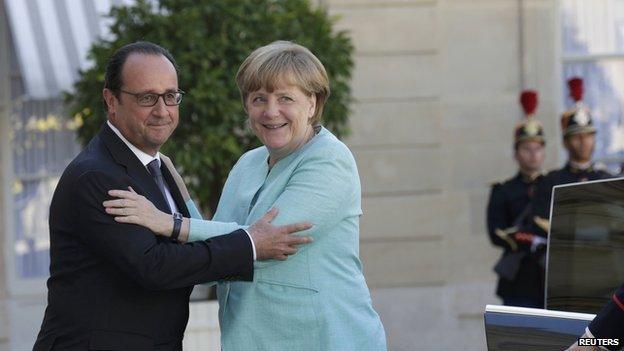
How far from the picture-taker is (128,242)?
148 inches

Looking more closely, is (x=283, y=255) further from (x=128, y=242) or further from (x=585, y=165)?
(x=585, y=165)

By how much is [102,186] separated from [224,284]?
1.81 feet

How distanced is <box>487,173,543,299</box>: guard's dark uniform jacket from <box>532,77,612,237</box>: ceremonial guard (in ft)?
0.51

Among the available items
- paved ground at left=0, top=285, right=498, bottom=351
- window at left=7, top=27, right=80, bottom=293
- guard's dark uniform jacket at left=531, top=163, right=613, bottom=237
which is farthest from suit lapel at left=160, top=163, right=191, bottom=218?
window at left=7, top=27, right=80, bottom=293

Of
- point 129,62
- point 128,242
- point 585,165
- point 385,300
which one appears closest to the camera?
point 128,242

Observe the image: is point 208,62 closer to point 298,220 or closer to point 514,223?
point 514,223

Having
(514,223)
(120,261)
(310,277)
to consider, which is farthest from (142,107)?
(514,223)

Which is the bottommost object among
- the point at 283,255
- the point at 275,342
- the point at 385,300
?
the point at 385,300

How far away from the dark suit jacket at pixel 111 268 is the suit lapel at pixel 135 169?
14 mm

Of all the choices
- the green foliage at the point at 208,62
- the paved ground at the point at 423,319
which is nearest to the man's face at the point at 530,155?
the green foliage at the point at 208,62

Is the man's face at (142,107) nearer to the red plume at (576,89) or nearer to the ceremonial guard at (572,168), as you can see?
the ceremonial guard at (572,168)

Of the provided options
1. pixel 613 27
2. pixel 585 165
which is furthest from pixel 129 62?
pixel 613 27

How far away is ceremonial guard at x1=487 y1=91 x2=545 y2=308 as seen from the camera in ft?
25.6

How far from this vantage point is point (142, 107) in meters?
4.02
